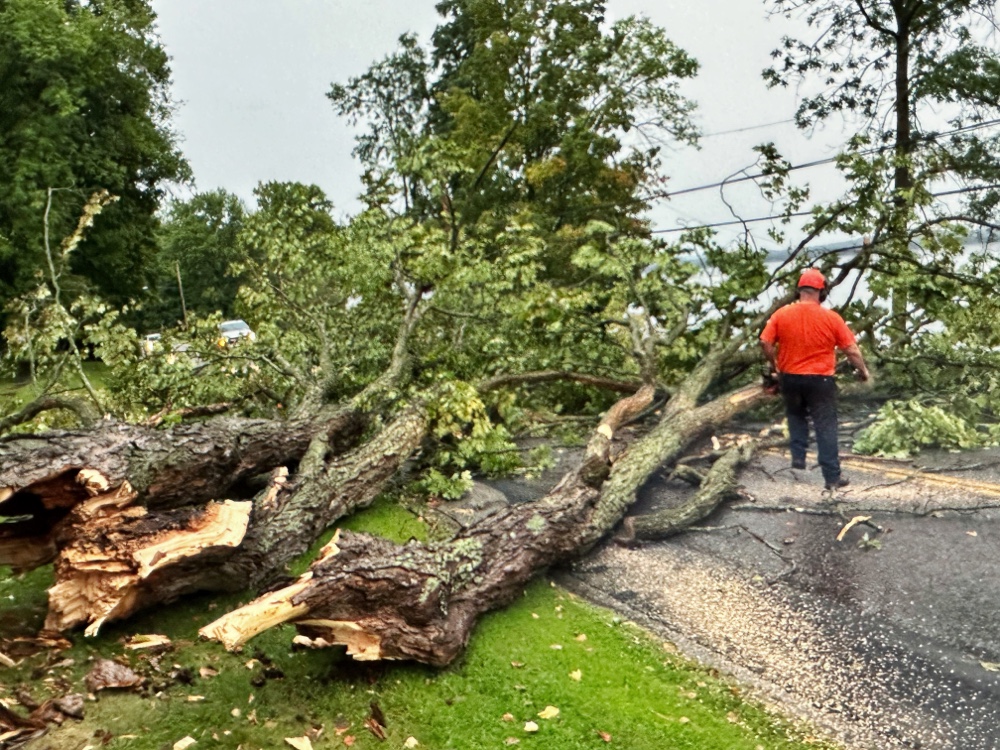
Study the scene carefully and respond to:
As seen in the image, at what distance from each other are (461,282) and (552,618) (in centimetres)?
310

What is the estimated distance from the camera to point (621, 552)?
4.43 metres

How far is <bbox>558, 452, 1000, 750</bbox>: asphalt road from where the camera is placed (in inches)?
117

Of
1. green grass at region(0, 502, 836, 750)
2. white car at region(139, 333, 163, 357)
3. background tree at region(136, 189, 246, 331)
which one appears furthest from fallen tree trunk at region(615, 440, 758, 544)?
background tree at region(136, 189, 246, 331)

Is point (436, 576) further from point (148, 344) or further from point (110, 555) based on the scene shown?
point (148, 344)

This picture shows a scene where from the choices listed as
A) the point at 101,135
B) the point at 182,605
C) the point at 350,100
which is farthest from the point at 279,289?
the point at 101,135

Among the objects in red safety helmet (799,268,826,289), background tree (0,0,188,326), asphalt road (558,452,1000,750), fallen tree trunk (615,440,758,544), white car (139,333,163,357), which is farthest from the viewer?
background tree (0,0,188,326)

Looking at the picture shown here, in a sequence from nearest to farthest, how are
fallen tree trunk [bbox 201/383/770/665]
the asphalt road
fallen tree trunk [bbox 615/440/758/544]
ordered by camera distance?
the asphalt road → fallen tree trunk [bbox 201/383/770/665] → fallen tree trunk [bbox 615/440/758/544]

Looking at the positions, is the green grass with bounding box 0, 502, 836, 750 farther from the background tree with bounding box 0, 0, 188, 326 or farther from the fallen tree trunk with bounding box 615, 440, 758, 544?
the background tree with bounding box 0, 0, 188, 326

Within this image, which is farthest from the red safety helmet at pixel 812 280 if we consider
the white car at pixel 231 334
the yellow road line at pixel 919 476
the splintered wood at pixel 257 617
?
the white car at pixel 231 334

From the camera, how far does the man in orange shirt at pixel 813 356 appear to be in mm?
4598

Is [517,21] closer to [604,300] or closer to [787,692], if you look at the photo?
[604,300]

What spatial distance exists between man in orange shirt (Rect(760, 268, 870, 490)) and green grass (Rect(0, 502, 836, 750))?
1737mm

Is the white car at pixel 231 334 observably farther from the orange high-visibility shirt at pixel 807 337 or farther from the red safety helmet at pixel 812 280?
the red safety helmet at pixel 812 280

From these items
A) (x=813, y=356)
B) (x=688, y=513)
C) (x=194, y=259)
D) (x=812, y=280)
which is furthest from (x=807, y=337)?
(x=194, y=259)
